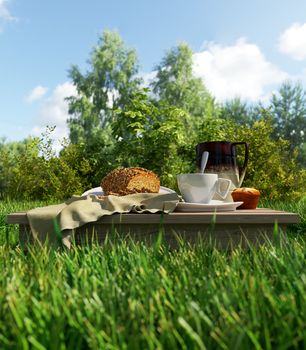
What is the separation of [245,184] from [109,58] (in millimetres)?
21775

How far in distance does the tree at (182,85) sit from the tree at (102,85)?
1976mm

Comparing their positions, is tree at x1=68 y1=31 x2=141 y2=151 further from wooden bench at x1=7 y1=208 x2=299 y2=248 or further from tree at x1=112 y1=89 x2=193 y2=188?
wooden bench at x1=7 y1=208 x2=299 y2=248

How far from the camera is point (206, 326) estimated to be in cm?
118

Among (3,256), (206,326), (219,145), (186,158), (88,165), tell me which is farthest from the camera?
(186,158)

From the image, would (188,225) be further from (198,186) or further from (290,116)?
(290,116)

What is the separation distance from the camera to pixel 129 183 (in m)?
3.74

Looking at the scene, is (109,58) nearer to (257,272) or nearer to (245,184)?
(245,184)

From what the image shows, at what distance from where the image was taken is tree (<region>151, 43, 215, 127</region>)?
30438 mm

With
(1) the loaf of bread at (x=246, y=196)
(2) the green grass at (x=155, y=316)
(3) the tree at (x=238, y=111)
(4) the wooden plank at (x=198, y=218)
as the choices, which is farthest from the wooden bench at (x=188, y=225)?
(3) the tree at (x=238, y=111)

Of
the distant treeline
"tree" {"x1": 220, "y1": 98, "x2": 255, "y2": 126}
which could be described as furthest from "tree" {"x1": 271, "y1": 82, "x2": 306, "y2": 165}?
the distant treeline

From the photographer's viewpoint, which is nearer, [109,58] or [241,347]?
[241,347]

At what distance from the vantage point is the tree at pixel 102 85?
1132 inches

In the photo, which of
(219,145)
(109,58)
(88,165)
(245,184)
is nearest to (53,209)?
(219,145)

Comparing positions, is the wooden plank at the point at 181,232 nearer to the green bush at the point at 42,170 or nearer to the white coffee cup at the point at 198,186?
the white coffee cup at the point at 198,186
